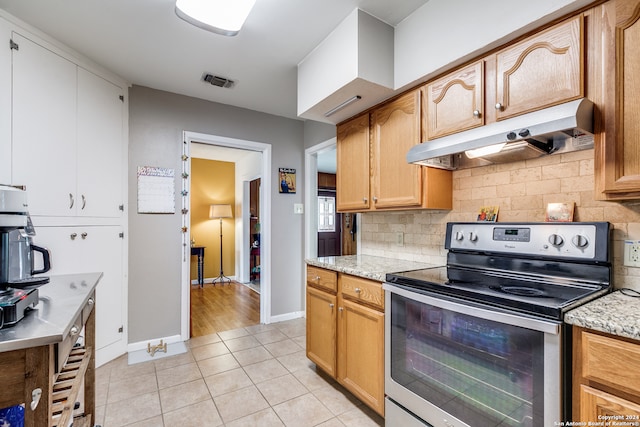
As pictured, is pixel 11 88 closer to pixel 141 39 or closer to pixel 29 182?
pixel 29 182

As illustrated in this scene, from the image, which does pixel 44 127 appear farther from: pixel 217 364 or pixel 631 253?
pixel 631 253

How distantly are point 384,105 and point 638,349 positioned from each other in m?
1.76

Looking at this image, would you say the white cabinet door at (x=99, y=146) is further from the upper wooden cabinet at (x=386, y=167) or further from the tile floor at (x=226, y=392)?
the upper wooden cabinet at (x=386, y=167)

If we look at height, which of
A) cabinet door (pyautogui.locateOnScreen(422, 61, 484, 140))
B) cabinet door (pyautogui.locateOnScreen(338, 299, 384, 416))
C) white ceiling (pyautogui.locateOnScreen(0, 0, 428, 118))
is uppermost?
white ceiling (pyautogui.locateOnScreen(0, 0, 428, 118))

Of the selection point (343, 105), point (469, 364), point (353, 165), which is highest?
point (343, 105)

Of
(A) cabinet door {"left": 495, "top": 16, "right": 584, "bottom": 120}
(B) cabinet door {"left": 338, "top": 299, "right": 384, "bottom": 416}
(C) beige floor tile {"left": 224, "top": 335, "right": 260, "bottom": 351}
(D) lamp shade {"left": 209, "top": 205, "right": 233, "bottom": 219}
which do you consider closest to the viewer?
(A) cabinet door {"left": 495, "top": 16, "right": 584, "bottom": 120}

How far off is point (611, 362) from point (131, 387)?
268 centimetres

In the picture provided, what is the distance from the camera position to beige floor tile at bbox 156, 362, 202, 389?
2.25 meters

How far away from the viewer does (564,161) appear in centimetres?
149

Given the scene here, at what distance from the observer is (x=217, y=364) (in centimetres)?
252

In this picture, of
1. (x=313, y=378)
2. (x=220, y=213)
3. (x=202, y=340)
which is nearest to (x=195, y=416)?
(x=313, y=378)

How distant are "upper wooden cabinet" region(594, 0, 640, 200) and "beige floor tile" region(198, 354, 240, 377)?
8.55 ft

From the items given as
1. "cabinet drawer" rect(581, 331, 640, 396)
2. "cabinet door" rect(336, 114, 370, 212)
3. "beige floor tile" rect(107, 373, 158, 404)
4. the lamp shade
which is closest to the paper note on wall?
"beige floor tile" rect(107, 373, 158, 404)

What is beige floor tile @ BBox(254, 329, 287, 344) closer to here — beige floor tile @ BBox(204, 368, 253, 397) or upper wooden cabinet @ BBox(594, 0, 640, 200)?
beige floor tile @ BBox(204, 368, 253, 397)
